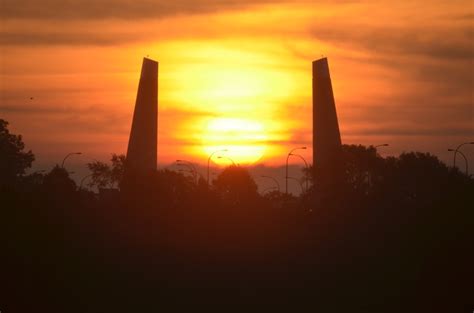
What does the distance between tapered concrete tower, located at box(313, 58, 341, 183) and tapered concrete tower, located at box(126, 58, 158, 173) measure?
26293mm

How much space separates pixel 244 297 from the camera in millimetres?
65625

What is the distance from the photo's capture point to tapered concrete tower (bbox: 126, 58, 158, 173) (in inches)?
6663

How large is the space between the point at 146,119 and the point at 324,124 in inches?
1150

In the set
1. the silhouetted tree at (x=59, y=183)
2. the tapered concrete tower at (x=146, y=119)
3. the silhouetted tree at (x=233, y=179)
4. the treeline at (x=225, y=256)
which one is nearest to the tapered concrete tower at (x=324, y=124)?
the silhouetted tree at (x=233, y=179)

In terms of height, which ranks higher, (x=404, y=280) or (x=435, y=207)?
(x=435, y=207)

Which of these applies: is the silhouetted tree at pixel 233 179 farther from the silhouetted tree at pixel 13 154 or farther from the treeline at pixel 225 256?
the treeline at pixel 225 256

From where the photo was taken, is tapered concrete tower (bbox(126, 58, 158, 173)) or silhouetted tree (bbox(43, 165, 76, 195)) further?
tapered concrete tower (bbox(126, 58, 158, 173))

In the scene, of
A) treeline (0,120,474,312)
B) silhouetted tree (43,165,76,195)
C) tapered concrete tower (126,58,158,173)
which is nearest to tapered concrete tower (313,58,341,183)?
tapered concrete tower (126,58,158,173)

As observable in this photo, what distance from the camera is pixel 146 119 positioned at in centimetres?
16925

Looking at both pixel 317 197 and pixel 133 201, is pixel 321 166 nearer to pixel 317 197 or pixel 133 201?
pixel 317 197

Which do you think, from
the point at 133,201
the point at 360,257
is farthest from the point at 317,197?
the point at 360,257

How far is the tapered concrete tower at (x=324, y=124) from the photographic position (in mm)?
170500

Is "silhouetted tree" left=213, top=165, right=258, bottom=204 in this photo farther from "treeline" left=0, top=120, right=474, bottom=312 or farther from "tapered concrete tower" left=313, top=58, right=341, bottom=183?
"treeline" left=0, top=120, right=474, bottom=312

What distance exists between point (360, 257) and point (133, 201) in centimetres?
2244
